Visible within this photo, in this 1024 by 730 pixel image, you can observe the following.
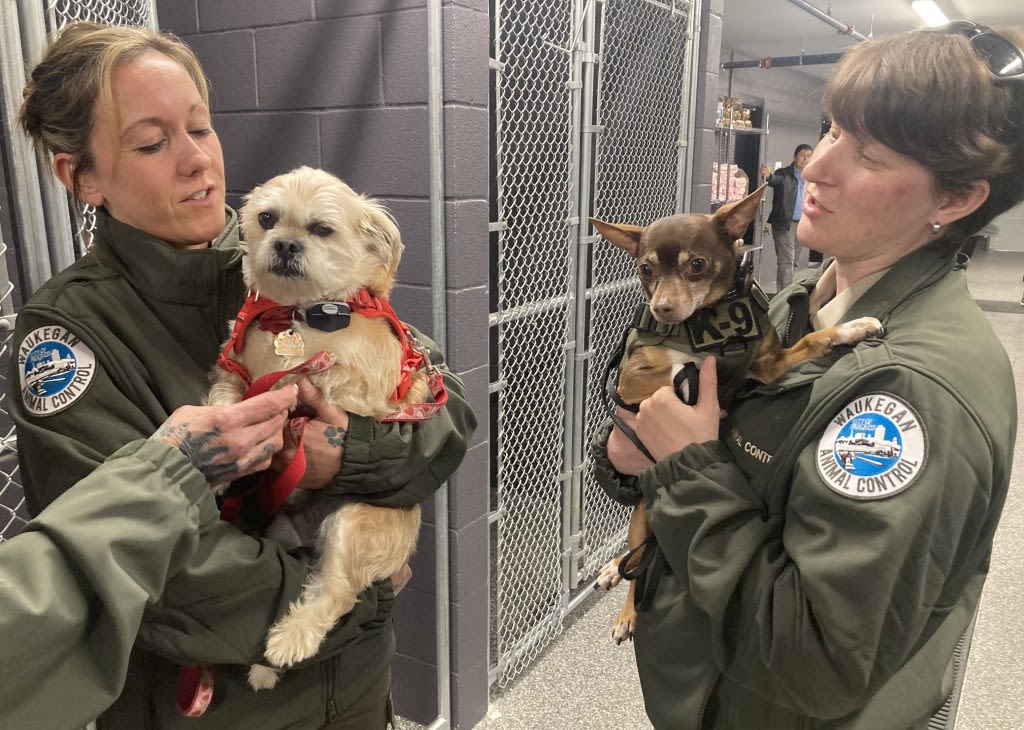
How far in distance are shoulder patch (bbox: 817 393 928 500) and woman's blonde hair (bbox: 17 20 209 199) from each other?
4.04ft

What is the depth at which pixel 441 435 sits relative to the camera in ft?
4.63

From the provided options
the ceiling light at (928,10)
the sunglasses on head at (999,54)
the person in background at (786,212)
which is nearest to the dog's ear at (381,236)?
the sunglasses on head at (999,54)

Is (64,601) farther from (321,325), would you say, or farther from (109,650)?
(321,325)

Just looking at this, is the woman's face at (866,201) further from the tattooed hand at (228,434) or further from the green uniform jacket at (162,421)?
the tattooed hand at (228,434)

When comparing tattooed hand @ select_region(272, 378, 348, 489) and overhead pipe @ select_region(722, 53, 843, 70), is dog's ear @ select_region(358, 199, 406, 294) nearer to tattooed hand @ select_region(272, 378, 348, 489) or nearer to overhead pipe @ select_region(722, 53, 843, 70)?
tattooed hand @ select_region(272, 378, 348, 489)

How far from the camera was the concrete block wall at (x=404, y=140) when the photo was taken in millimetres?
2053

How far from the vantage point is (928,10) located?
834 centimetres

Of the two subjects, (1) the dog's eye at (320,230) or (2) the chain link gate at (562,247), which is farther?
(2) the chain link gate at (562,247)

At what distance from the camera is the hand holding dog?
1.17m

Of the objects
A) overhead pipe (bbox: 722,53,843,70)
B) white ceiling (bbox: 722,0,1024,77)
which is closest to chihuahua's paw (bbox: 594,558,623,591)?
white ceiling (bbox: 722,0,1024,77)

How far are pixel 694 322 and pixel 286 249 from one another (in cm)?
78

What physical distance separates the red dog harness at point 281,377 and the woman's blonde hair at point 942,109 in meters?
0.88

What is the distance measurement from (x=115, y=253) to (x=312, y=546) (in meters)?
0.63

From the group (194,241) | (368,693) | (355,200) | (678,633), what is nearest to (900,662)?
(678,633)
